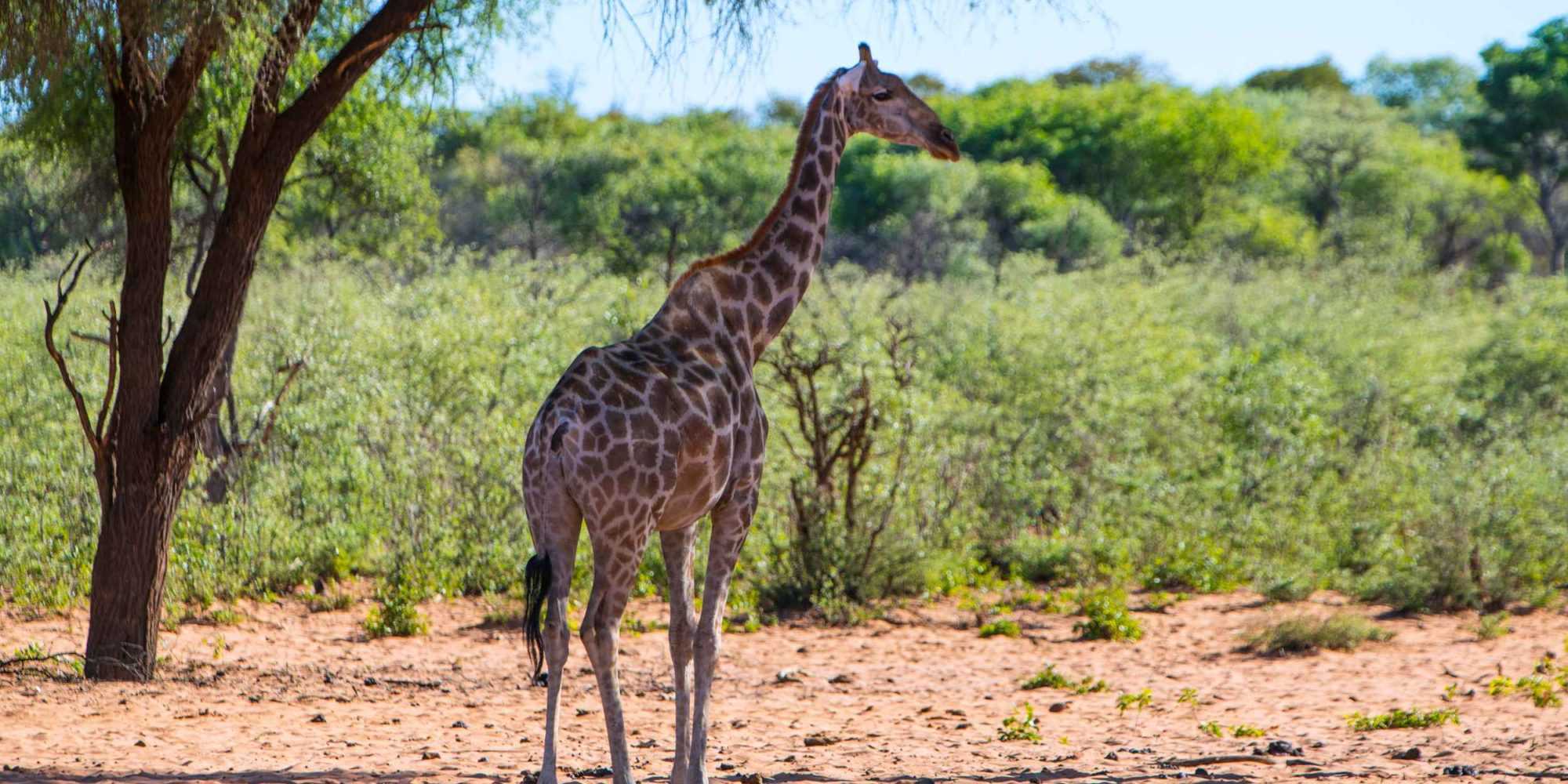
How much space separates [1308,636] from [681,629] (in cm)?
516

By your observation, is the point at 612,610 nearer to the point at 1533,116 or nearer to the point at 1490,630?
the point at 1490,630

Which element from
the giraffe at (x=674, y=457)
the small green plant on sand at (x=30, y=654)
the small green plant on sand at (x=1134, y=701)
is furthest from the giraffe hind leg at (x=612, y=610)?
the small green plant on sand at (x=30, y=654)

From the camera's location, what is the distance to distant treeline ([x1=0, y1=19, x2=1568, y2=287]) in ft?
96.1

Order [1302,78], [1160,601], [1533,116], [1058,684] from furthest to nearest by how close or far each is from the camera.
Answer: [1302,78], [1533,116], [1160,601], [1058,684]

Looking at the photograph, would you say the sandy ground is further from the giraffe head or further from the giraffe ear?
the giraffe ear

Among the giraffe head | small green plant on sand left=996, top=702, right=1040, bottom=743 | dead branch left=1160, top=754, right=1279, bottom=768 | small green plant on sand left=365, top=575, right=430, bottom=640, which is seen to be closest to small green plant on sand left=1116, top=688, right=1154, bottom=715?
small green plant on sand left=996, top=702, right=1040, bottom=743

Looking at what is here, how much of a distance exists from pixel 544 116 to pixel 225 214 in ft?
101

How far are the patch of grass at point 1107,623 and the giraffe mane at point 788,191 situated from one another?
4631 millimetres

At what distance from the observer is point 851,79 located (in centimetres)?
597

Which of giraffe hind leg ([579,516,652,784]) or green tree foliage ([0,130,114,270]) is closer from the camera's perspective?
giraffe hind leg ([579,516,652,784])

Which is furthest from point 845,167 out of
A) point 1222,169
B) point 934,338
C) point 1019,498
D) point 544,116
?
point 1019,498

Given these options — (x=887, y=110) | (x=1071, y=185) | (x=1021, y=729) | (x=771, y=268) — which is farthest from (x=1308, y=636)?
(x=1071, y=185)

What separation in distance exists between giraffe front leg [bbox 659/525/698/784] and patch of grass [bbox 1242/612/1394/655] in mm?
4877

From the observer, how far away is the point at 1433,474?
1119cm
